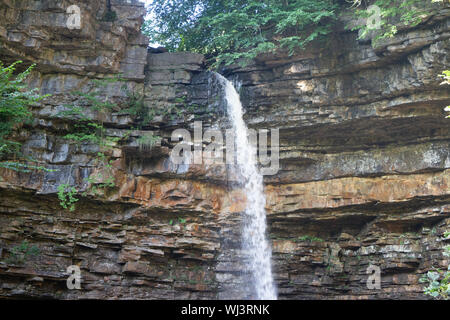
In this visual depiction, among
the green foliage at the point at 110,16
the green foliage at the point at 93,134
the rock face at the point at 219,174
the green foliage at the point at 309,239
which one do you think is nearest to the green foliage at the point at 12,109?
the rock face at the point at 219,174

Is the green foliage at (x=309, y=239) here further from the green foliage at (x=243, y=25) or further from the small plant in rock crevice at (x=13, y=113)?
the small plant in rock crevice at (x=13, y=113)

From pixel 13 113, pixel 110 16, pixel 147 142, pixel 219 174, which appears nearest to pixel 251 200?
pixel 219 174

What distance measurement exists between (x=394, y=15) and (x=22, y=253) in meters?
11.2

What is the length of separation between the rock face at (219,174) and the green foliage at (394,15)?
13.4 inches

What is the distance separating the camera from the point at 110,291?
1162cm

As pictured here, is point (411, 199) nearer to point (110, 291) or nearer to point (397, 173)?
point (397, 173)

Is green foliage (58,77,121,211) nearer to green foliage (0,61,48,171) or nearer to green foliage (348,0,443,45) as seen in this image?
green foliage (0,61,48,171)

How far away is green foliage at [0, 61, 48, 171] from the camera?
9.01 m

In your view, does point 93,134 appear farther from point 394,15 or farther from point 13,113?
point 394,15

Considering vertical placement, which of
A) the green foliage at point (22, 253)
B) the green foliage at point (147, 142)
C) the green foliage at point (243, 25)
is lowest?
the green foliage at point (22, 253)

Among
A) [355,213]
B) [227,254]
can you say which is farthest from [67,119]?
[355,213]

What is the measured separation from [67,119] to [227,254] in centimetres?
583

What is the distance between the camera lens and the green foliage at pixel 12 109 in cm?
901

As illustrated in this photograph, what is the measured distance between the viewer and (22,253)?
11031 mm
